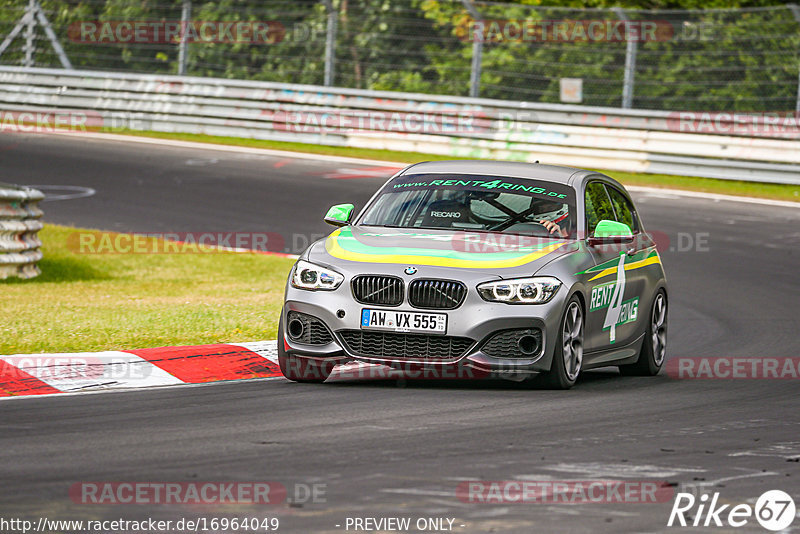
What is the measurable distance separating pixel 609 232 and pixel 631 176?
1598 cm

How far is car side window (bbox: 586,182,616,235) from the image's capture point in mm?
9984

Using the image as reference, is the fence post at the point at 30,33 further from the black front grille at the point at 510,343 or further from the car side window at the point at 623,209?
the black front grille at the point at 510,343

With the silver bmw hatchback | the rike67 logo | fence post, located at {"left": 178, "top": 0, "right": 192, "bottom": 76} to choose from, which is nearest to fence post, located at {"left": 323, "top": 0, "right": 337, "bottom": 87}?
fence post, located at {"left": 178, "top": 0, "right": 192, "bottom": 76}

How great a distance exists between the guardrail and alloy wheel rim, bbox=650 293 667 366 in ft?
44.7

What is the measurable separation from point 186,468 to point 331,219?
3802 millimetres

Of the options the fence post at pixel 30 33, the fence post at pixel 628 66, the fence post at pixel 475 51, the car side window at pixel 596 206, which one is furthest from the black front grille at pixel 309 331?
the fence post at pixel 30 33

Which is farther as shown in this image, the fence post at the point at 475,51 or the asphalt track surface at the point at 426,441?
the fence post at the point at 475,51

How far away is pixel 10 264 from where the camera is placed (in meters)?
15.0

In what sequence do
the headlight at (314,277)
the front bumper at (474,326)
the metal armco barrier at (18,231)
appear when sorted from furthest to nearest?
the metal armco barrier at (18,231) < the headlight at (314,277) < the front bumper at (474,326)

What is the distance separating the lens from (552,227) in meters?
9.70

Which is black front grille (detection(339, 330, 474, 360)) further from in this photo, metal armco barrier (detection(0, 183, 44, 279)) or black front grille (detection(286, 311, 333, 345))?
metal armco barrier (detection(0, 183, 44, 279))

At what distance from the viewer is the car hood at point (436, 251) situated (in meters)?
8.78

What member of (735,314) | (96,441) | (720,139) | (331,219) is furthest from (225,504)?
(720,139)

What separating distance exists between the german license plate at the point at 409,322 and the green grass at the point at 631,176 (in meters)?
15.6
